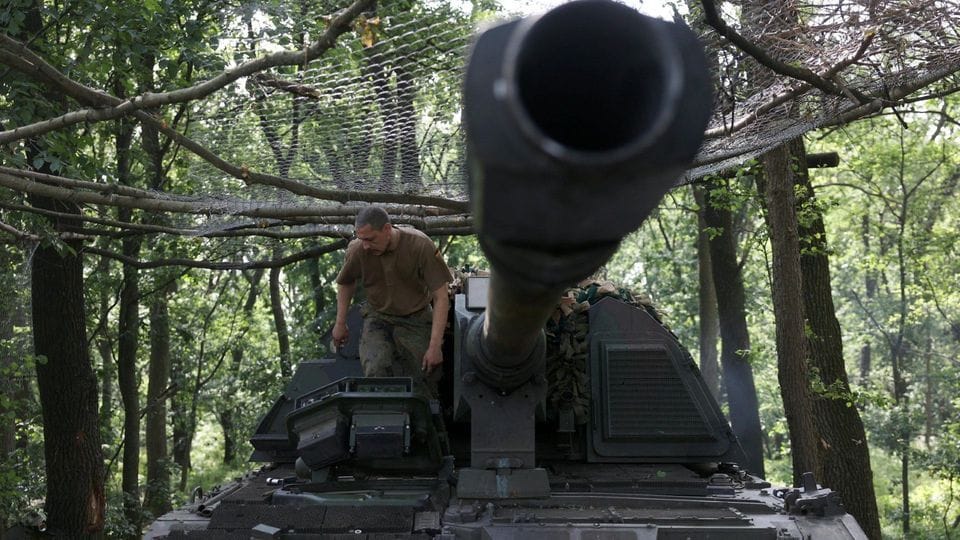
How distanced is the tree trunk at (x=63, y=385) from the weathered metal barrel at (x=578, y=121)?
1124 centimetres

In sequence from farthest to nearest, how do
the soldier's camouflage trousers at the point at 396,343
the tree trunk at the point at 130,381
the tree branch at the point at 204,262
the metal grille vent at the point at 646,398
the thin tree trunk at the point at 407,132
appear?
the tree trunk at the point at 130,381 → the tree branch at the point at 204,262 → the soldier's camouflage trousers at the point at 396,343 → the metal grille vent at the point at 646,398 → the thin tree trunk at the point at 407,132

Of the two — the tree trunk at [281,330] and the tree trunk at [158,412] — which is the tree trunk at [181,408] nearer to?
the tree trunk at [158,412]

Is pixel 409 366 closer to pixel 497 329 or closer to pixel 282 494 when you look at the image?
pixel 282 494

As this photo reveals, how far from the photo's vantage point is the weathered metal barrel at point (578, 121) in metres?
2.26

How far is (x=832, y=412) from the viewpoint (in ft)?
42.3

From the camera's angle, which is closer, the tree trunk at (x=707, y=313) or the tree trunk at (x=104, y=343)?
the tree trunk at (x=104, y=343)

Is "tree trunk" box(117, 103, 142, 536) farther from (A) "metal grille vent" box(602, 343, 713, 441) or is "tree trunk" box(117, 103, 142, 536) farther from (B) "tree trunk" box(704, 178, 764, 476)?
(A) "metal grille vent" box(602, 343, 713, 441)

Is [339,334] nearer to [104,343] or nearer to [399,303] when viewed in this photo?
[399,303]

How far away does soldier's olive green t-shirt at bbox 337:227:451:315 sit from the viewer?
7.76 metres

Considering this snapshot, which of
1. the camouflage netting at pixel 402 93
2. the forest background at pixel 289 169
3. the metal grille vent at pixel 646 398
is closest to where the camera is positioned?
the camouflage netting at pixel 402 93

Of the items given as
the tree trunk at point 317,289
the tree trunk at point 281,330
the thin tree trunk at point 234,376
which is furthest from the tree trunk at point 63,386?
the thin tree trunk at point 234,376

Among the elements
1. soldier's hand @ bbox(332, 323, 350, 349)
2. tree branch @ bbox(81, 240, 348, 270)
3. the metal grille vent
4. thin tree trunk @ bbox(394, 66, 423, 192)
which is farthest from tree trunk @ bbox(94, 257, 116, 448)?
the metal grille vent

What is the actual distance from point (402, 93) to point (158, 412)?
16982 millimetres

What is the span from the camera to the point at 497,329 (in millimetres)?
4508
